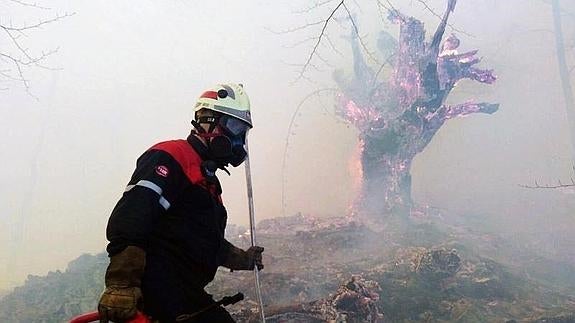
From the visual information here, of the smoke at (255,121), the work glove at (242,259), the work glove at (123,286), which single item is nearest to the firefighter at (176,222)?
the work glove at (123,286)

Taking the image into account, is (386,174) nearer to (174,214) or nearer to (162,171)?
(174,214)

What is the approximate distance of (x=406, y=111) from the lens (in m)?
8.05

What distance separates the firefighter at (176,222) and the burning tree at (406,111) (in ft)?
17.7

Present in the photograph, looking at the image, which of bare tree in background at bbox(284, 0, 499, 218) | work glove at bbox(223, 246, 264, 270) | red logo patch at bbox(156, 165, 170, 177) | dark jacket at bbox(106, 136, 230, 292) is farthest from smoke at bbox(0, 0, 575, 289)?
red logo patch at bbox(156, 165, 170, 177)

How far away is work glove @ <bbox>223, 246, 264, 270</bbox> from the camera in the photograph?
10.6 feet

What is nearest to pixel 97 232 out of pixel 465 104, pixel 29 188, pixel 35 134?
pixel 29 188

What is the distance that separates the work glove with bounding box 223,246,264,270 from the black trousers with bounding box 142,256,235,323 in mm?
550

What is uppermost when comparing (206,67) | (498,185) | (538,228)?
(206,67)

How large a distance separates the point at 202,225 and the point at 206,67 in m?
6.07

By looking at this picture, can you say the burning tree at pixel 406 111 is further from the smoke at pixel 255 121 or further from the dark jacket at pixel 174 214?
the dark jacket at pixel 174 214

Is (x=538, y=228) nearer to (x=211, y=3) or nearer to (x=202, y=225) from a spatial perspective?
(x=211, y=3)

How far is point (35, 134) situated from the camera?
24.3ft

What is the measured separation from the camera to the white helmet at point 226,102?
2865 millimetres

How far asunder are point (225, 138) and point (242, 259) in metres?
0.90
